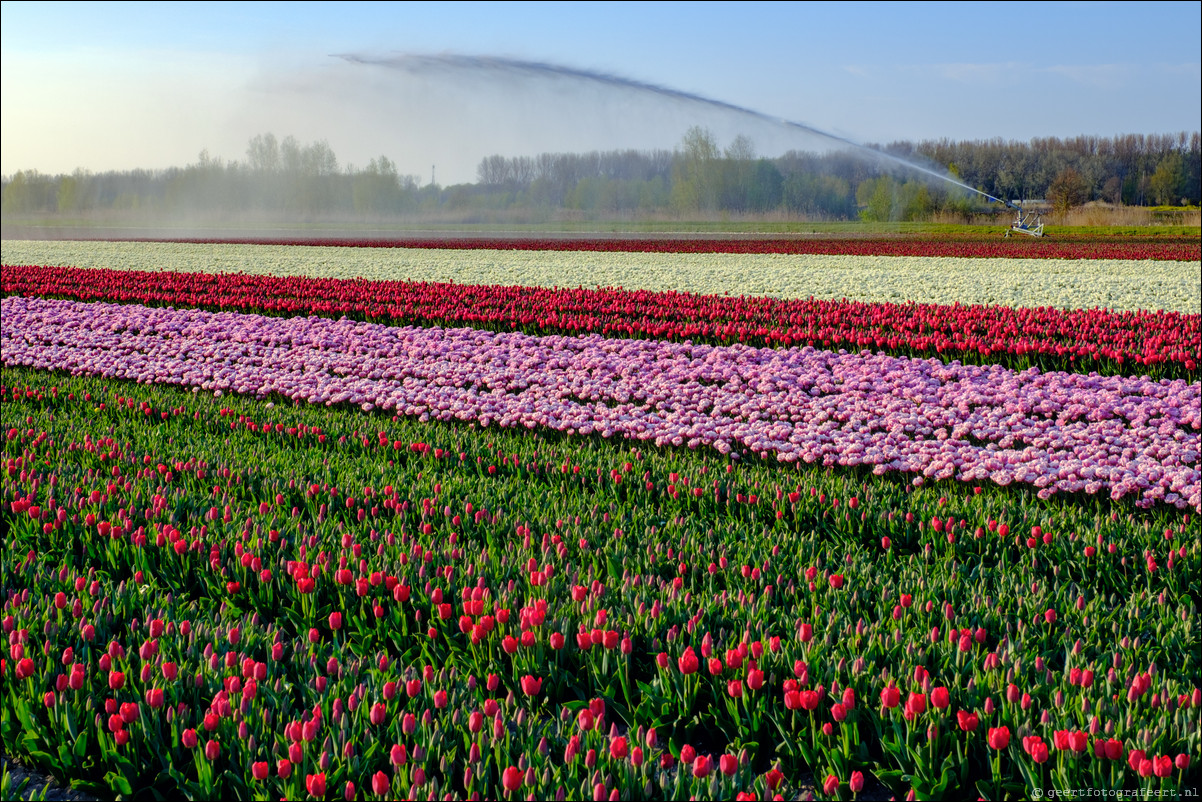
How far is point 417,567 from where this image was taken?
4.34m

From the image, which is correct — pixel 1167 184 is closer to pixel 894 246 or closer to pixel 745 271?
pixel 894 246

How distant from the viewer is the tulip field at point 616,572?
295cm

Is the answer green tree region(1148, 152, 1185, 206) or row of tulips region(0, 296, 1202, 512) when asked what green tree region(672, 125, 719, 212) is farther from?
row of tulips region(0, 296, 1202, 512)

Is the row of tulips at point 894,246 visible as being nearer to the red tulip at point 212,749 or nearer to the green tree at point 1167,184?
the red tulip at point 212,749

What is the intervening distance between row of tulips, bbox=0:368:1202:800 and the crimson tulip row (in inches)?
1123

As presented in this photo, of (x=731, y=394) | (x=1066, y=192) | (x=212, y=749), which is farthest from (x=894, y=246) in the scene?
(x=212, y=749)

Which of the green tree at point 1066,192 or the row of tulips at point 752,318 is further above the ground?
the green tree at point 1066,192

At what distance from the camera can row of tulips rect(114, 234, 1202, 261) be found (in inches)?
1240

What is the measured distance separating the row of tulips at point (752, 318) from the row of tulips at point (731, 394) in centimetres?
79

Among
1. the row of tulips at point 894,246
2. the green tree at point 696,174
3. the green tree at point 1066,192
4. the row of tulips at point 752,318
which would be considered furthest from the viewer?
Answer: the green tree at point 696,174

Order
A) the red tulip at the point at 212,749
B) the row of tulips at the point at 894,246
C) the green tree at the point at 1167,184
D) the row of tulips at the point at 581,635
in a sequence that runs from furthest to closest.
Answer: the green tree at the point at 1167,184 < the row of tulips at the point at 894,246 < the row of tulips at the point at 581,635 < the red tulip at the point at 212,749

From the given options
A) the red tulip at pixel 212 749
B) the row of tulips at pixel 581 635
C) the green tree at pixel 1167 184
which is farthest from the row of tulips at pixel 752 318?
the green tree at pixel 1167 184

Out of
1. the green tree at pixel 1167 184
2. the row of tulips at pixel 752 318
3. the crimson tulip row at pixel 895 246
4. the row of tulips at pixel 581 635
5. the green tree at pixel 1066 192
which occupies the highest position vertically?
the green tree at pixel 1167 184

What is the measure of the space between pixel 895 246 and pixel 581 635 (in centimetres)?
3510
